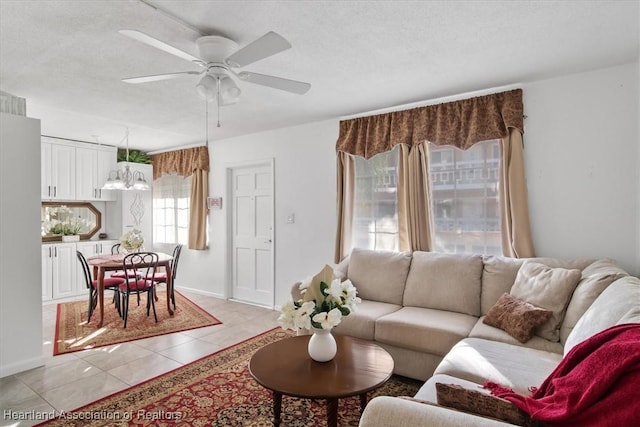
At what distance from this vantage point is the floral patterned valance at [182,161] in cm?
573

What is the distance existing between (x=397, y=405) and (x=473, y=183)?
2.83 metres

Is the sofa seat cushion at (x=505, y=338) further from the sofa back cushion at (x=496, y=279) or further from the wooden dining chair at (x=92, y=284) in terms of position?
the wooden dining chair at (x=92, y=284)

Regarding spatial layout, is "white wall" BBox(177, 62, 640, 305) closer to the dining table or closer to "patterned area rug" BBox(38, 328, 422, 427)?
"patterned area rug" BBox(38, 328, 422, 427)

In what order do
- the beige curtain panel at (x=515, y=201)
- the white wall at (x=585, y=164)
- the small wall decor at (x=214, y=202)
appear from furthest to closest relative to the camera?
the small wall decor at (x=214, y=202) < the beige curtain panel at (x=515, y=201) < the white wall at (x=585, y=164)

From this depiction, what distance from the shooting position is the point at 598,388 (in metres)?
1.06

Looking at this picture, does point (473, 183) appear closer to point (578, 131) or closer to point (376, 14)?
point (578, 131)

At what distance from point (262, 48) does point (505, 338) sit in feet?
7.94

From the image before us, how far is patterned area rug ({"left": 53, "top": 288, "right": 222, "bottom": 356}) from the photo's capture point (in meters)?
3.73

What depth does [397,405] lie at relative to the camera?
3.90 ft

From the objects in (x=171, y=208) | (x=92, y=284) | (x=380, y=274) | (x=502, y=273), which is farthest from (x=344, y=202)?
(x=171, y=208)

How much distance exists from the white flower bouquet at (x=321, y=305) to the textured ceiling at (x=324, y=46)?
1.55 metres

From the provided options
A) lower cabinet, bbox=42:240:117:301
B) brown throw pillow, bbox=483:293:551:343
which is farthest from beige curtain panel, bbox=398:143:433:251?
lower cabinet, bbox=42:240:117:301

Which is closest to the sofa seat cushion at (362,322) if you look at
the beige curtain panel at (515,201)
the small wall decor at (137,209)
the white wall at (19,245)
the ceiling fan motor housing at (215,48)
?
the beige curtain panel at (515,201)

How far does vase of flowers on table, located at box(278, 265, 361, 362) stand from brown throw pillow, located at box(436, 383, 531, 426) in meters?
0.83
